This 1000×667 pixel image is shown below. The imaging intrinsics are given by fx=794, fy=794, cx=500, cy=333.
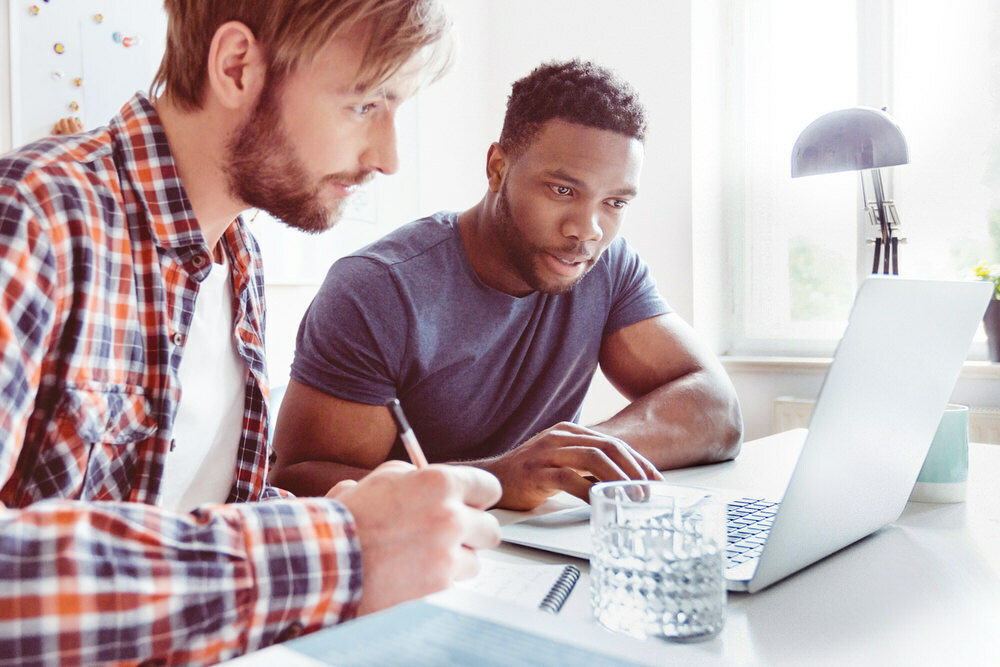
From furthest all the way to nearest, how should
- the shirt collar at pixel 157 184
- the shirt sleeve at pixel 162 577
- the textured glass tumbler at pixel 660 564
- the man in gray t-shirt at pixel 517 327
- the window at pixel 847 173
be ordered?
1. the window at pixel 847 173
2. the man in gray t-shirt at pixel 517 327
3. the shirt collar at pixel 157 184
4. the textured glass tumbler at pixel 660 564
5. the shirt sleeve at pixel 162 577

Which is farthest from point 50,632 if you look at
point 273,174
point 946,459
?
point 946,459

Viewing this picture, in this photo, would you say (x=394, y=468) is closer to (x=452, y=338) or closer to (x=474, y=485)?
(x=474, y=485)

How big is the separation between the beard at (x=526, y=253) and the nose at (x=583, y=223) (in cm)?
2

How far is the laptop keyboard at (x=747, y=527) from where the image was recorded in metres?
0.68

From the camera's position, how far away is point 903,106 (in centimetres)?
265

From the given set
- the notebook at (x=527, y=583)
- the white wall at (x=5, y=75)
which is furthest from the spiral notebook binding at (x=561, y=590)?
the white wall at (x=5, y=75)

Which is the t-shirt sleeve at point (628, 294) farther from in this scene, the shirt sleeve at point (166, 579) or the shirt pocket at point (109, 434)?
the shirt sleeve at point (166, 579)

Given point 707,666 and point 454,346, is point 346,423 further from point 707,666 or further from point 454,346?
point 707,666

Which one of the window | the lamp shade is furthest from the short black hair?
the window

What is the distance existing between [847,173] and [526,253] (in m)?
1.84

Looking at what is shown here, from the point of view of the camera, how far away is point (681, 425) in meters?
1.21

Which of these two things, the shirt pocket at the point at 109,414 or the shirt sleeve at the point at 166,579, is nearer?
the shirt sleeve at the point at 166,579

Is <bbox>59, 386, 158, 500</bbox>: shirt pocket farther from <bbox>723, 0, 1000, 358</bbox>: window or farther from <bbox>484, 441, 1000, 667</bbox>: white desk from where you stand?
<bbox>723, 0, 1000, 358</bbox>: window

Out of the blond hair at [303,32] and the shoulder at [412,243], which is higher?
the blond hair at [303,32]
